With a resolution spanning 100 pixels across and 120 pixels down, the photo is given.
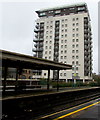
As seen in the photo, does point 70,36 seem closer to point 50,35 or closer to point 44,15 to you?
point 50,35

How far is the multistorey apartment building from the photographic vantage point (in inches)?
2670

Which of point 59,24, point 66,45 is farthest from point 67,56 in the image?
point 59,24

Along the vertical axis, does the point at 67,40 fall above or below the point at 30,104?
above

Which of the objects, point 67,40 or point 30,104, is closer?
point 30,104

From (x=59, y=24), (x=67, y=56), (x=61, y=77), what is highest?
(x=59, y=24)

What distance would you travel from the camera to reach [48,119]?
275 inches

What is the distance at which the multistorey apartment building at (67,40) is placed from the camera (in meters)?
67.8

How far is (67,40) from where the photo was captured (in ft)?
237

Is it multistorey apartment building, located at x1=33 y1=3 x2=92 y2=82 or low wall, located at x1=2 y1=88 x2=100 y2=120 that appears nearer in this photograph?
low wall, located at x1=2 y1=88 x2=100 y2=120

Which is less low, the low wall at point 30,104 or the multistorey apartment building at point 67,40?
the multistorey apartment building at point 67,40

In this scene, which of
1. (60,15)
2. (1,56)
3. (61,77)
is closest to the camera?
(1,56)

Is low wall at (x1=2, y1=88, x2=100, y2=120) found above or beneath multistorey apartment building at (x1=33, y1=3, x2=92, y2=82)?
beneath

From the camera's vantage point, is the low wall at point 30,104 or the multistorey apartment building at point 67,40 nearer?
the low wall at point 30,104

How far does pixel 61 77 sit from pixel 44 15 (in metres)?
36.6
